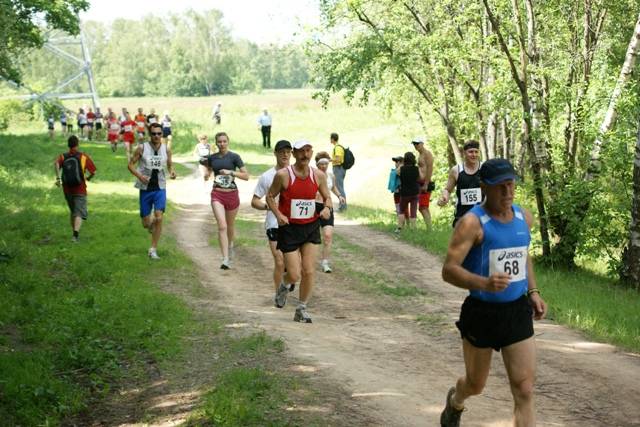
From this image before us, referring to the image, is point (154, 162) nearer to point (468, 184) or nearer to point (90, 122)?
point (468, 184)

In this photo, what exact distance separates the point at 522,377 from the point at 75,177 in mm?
11705

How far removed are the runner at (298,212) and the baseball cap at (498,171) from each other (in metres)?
4.31

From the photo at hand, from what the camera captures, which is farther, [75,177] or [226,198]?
[75,177]

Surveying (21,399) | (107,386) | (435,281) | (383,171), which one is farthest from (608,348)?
(383,171)

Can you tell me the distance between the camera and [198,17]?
135625 millimetres

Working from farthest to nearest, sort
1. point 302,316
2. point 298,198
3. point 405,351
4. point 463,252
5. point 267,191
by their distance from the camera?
1. point 267,191
2. point 302,316
3. point 298,198
4. point 405,351
5. point 463,252

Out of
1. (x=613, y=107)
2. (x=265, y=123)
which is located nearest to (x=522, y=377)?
(x=613, y=107)

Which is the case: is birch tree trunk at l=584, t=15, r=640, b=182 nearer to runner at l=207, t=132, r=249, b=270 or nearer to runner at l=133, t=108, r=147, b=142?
runner at l=207, t=132, r=249, b=270

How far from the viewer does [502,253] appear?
5.24 metres

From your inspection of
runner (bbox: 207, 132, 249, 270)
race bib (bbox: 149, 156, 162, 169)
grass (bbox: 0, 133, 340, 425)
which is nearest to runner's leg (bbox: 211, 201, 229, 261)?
runner (bbox: 207, 132, 249, 270)

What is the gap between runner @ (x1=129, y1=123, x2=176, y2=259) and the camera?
1337 cm

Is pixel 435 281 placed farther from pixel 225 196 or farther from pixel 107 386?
pixel 107 386

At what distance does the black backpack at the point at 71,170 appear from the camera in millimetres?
15172

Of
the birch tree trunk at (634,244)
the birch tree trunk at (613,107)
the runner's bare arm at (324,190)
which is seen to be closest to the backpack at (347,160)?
the birch tree trunk at (613,107)
